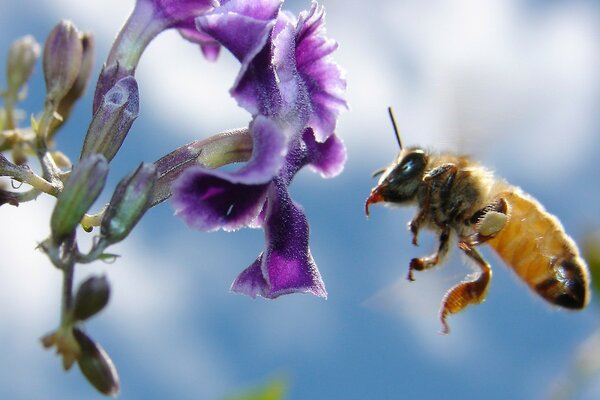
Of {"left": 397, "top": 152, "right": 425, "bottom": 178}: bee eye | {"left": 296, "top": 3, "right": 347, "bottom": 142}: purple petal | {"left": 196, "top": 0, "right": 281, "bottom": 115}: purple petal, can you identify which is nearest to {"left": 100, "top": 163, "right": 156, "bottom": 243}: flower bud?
{"left": 196, "top": 0, "right": 281, "bottom": 115}: purple petal

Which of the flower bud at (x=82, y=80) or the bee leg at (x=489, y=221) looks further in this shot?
the flower bud at (x=82, y=80)

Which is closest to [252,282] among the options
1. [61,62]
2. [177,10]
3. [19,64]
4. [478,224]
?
[478,224]

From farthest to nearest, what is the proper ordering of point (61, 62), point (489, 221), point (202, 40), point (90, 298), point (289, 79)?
point (202, 40) → point (61, 62) → point (489, 221) → point (289, 79) → point (90, 298)

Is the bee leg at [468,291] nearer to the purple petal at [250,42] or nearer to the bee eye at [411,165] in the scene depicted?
the bee eye at [411,165]

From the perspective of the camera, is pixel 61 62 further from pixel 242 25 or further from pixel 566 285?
pixel 566 285

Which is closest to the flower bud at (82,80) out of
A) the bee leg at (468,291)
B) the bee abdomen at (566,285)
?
the bee leg at (468,291)
